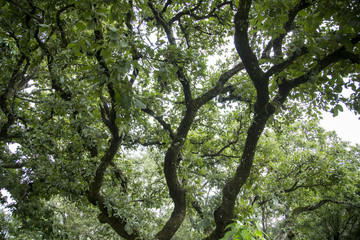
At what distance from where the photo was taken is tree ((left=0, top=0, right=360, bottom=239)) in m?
2.69

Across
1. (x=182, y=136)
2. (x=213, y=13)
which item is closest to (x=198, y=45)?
(x=213, y=13)

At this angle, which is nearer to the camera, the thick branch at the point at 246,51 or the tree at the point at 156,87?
the tree at the point at 156,87

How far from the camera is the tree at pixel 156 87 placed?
8.82 ft

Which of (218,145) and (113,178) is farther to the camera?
(218,145)

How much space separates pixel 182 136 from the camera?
4.41 meters

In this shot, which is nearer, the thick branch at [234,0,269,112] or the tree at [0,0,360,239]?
the tree at [0,0,360,239]

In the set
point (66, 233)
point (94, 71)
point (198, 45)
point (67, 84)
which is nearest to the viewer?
point (94, 71)

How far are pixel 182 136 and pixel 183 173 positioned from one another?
102cm

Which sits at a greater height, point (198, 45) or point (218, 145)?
point (198, 45)

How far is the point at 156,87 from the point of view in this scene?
563 cm

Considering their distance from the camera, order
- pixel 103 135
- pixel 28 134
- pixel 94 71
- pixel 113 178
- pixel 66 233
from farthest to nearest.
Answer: pixel 113 178
pixel 66 233
pixel 28 134
pixel 103 135
pixel 94 71

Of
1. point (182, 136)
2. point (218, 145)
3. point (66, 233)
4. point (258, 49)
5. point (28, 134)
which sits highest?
point (258, 49)

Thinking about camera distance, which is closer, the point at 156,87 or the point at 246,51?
the point at 246,51

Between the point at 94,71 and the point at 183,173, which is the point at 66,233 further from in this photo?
the point at 94,71
